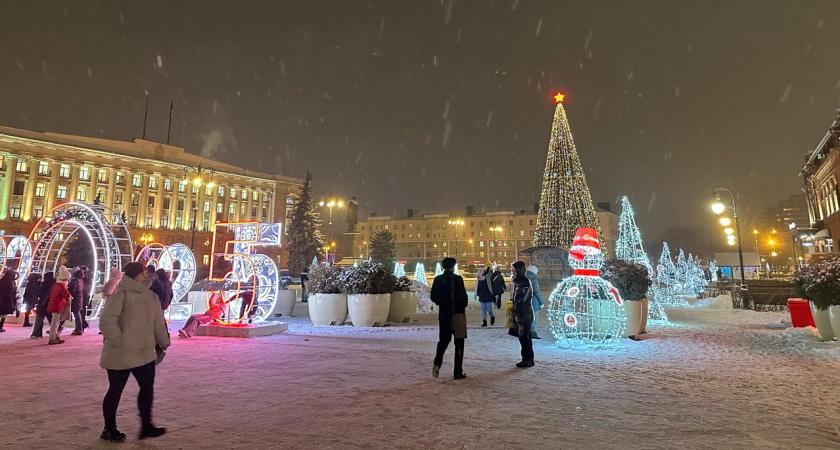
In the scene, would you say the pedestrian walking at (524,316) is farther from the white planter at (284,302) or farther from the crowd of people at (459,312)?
the white planter at (284,302)

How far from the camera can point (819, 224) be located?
127 feet

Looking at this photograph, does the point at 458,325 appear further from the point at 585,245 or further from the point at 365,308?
the point at 365,308

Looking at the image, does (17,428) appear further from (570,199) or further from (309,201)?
(309,201)

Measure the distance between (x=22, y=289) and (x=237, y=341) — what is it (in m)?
11.5

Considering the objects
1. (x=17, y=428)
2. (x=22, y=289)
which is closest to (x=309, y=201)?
(x=22, y=289)

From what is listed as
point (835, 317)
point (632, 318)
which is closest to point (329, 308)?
point (632, 318)

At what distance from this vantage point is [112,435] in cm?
412

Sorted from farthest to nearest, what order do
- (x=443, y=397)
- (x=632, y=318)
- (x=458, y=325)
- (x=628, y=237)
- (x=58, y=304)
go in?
1. (x=628, y=237)
2. (x=632, y=318)
3. (x=58, y=304)
4. (x=458, y=325)
5. (x=443, y=397)

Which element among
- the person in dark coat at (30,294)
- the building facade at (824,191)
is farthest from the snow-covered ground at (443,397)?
the building facade at (824,191)

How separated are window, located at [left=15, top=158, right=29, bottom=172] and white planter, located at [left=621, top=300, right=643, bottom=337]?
78.7m

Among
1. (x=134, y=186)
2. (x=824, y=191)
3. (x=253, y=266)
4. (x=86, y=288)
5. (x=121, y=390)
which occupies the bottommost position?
(x=121, y=390)

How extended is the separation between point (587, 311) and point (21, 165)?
78.6 metres

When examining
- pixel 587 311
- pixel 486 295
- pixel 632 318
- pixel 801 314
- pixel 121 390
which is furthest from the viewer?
pixel 486 295

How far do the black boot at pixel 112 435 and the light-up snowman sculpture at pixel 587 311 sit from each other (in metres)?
8.12
